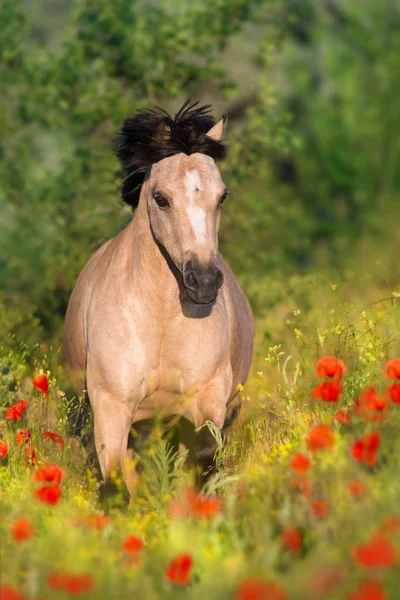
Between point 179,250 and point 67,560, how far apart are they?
8.55ft

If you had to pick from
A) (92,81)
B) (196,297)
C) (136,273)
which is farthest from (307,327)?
(92,81)

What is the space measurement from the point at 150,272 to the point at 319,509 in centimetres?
275

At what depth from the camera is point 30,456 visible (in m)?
5.90

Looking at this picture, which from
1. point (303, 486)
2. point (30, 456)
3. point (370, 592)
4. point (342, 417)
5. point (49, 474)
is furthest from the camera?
point (30, 456)

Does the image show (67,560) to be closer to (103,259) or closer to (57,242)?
(103,259)

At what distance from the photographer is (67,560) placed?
138 inches

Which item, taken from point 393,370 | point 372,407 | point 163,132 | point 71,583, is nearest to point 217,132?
point 163,132

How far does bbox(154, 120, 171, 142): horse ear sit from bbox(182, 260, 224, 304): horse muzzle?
111 cm

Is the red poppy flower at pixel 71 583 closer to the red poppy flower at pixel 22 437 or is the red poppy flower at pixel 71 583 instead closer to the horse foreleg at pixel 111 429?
the red poppy flower at pixel 22 437

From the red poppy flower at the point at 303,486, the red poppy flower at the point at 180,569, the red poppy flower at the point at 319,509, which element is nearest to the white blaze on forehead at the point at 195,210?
the red poppy flower at the point at 303,486

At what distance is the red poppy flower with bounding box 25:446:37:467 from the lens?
5.71 meters

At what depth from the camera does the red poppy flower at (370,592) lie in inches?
107

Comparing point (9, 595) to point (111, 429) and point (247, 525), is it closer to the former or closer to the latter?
point (247, 525)

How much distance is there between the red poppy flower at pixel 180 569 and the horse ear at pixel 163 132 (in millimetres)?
3484
